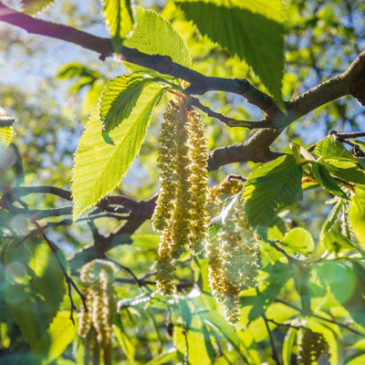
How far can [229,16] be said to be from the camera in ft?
1.19

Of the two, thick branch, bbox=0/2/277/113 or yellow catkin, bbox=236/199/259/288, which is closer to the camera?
thick branch, bbox=0/2/277/113

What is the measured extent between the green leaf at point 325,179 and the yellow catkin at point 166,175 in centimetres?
27

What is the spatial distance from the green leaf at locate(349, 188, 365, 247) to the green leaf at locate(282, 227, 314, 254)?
0.92 ft

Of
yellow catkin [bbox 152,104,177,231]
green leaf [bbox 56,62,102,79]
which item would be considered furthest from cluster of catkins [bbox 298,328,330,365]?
green leaf [bbox 56,62,102,79]

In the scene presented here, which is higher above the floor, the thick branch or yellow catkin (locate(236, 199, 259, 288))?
the thick branch

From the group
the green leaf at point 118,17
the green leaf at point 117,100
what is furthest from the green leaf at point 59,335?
the green leaf at point 118,17

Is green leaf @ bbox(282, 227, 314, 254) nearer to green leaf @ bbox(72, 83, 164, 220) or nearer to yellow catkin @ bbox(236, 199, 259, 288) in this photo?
yellow catkin @ bbox(236, 199, 259, 288)

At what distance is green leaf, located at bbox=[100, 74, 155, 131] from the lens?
64 centimetres

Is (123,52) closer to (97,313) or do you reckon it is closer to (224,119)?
(224,119)

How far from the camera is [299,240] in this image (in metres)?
1.25

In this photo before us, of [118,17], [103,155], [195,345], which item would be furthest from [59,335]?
[118,17]

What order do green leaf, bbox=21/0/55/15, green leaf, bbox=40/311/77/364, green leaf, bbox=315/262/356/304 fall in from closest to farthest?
green leaf, bbox=21/0/55/15
green leaf, bbox=315/262/356/304
green leaf, bbox=40/311/77/364

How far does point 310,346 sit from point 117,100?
99cm

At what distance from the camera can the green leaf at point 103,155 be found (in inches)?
28.8
